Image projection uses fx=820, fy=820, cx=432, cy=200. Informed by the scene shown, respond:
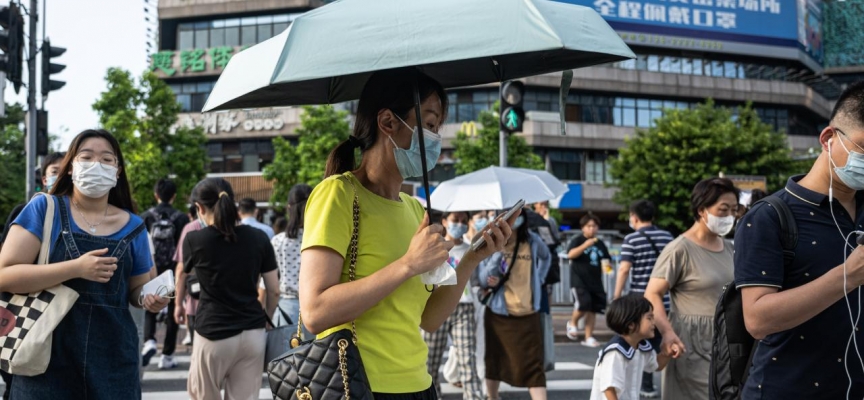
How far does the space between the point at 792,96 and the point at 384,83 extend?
171 ft

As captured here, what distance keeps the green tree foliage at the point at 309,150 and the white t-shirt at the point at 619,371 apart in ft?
105

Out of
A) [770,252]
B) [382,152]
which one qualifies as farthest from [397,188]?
[770,252]

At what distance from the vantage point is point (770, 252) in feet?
9.07

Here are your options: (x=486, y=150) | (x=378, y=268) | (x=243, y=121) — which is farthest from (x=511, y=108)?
(x=243, y=121)

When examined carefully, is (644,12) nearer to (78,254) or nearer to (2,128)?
(2,128)

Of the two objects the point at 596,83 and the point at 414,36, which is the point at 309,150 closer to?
the point at 596,83

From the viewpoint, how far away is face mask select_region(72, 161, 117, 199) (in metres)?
3.67

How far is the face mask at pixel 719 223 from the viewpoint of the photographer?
213 inches

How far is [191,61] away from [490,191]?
4205 cm

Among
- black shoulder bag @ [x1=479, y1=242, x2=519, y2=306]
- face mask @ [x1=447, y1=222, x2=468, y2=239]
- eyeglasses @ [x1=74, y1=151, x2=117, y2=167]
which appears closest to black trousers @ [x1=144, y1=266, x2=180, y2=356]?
face mask @ [x1=447, y1=222, x2=468, y2=239]

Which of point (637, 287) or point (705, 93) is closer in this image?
point (637, 287)

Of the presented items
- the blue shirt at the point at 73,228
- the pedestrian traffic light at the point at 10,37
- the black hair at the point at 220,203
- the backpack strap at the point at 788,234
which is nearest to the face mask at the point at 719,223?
the backpack strap at the point at 788,234

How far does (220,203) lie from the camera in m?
5.51

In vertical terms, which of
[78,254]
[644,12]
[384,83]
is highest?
[644,12]
